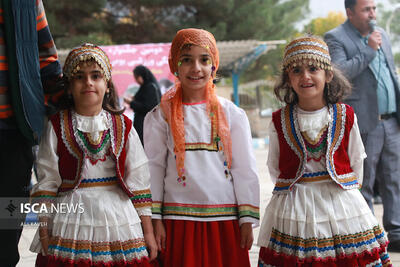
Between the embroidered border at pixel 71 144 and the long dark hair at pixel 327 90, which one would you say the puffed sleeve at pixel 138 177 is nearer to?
the embroidered border at pixel 71 144

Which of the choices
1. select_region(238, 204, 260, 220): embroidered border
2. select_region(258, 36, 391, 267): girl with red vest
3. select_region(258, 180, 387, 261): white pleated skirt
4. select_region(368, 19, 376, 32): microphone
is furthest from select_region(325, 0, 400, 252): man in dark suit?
select_region(238, 204, 260, 220): embroidered border

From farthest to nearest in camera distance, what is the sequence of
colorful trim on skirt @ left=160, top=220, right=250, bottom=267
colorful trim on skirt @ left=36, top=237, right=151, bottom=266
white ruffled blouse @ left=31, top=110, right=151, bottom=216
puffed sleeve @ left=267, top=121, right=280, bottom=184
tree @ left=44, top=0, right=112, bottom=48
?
tree @ left=44, top=0, right=112, bottom=48 < puffed sleeve @ left=267, top=121, right=280, bottom=184 < colorful trim on skirt @ left=160, top=220, right=250, bottom=267 < white ruffled blouse @ left=31, top=110, right=151, bottom=216 < colorful trim on skirt @ left=36, top=237, right=151, bottom=266

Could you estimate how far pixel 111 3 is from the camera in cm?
1432

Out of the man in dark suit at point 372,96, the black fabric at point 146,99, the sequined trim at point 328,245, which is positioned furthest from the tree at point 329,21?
the sequined trim at point 328,245

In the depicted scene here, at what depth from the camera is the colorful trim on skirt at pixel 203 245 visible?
87.6 inches

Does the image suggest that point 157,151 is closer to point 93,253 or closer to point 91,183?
point 91,183

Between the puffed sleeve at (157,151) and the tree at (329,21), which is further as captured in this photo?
the tree at (329,21)

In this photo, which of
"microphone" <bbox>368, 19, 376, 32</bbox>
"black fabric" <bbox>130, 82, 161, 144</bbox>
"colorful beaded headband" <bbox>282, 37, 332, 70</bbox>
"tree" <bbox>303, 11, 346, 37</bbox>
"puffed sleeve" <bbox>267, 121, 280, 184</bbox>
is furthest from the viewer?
"tree" <bbox>303, 11, 346, 37</bbox>

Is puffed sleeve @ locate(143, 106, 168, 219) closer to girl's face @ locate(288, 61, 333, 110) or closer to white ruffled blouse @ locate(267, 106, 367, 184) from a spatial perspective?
white ruffled blouse @ locate(267, 106, 367, 184)

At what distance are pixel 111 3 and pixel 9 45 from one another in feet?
42.2

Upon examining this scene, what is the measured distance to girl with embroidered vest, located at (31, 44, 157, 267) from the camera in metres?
2.02

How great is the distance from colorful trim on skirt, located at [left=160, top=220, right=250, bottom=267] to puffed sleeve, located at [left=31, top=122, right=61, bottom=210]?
554 millimetres

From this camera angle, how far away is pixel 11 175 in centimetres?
215

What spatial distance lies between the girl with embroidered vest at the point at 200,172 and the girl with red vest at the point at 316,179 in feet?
0.52
